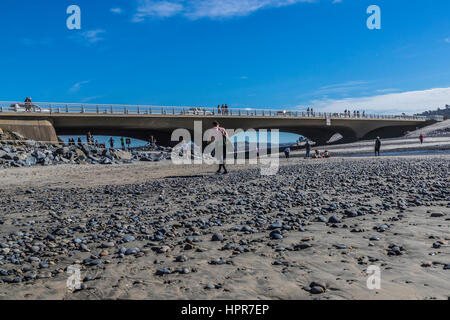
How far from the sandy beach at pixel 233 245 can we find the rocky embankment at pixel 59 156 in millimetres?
16574

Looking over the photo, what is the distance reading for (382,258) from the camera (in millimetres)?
4719

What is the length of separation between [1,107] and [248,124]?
3771 cm

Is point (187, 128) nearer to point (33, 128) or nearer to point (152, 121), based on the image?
point (152, 121)

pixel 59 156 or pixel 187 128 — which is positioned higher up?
pixel 187 128

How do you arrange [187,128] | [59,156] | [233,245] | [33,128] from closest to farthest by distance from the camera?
[233,245], [59,156], [33,128], [187,128]

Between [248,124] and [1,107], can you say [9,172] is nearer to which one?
[1,107]

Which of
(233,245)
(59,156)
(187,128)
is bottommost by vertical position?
(233,245)

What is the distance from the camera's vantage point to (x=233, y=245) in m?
5.56

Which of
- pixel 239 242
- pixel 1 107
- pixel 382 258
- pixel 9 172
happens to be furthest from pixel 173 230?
pixel 1 107

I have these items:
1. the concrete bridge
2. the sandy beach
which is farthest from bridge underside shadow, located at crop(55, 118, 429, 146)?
the sandy beach

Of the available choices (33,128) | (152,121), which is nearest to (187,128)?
(152,121)

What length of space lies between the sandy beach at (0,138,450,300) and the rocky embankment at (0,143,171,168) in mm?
16574

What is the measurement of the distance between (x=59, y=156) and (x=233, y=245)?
1050 inches
